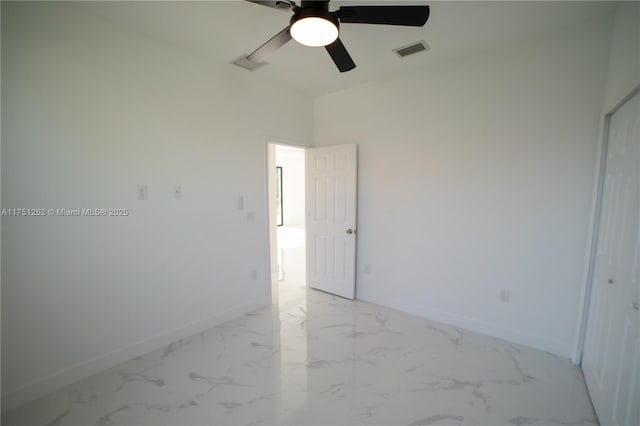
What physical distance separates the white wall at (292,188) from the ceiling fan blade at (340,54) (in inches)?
275

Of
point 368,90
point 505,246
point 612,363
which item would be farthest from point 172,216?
point 612,363

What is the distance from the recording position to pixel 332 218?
3.69 m

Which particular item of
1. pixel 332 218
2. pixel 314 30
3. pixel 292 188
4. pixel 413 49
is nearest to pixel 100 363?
pixel 332 218

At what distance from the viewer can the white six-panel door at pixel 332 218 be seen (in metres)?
3.49

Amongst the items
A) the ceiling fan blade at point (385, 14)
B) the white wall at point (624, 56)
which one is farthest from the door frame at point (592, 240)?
the ceiling fan blade at point (385, 14)

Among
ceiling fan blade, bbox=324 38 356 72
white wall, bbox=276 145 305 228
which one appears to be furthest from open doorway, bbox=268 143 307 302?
ceiling fan blade, bbox=324 38 356 72

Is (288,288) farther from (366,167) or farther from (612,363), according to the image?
(612,363)

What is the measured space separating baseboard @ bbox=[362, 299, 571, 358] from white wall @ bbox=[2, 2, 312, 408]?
79.8 inches

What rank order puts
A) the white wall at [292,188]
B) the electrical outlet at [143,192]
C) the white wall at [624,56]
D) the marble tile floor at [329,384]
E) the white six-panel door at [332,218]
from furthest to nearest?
the white wall at [292,188]
the white six-panel door at [332,218]
the electrical outlet at [143,192]
the marble tile floor at [329,384]
the white wall at [624,56]

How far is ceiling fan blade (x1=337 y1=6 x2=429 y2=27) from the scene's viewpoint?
1417mm

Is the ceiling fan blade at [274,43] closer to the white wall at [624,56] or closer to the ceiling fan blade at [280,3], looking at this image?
the ceiling fan blade at [280,3]

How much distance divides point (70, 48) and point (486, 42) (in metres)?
3.23

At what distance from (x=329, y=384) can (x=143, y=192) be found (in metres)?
2.14

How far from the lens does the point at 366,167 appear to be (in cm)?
339
